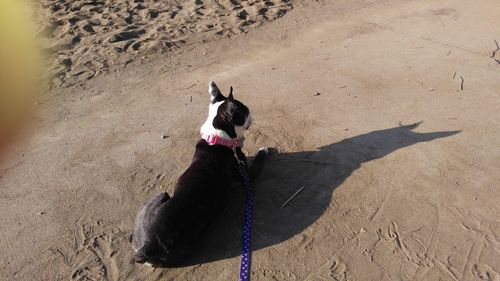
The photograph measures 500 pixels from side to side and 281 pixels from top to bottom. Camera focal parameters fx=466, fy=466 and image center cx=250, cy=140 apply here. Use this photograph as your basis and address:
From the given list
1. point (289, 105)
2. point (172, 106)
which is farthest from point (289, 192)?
point (172, 106)

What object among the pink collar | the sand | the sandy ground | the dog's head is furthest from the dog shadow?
the sand

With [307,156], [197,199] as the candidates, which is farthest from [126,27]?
[197,199]

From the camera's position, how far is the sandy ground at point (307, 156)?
4039 millimetres

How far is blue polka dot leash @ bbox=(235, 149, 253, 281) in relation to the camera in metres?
3.93

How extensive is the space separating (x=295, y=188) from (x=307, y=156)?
0.57 meters

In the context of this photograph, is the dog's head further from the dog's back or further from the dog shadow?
the dog shadow

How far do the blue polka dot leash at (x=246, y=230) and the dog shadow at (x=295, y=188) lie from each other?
5 cm

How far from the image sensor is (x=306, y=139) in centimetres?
546

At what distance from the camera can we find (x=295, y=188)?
475cm

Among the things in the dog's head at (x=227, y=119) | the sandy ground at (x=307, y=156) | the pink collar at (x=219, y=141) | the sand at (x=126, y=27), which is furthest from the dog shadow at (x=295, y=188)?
the sand at (x=126, y=27)

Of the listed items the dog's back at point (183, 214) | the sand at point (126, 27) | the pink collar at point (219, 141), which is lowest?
the sand at point (126, 27)

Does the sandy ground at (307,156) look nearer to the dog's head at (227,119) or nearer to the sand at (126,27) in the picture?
the sand at (126,27)

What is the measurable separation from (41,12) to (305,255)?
8.00 m

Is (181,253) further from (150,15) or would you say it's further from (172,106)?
(150,15)
